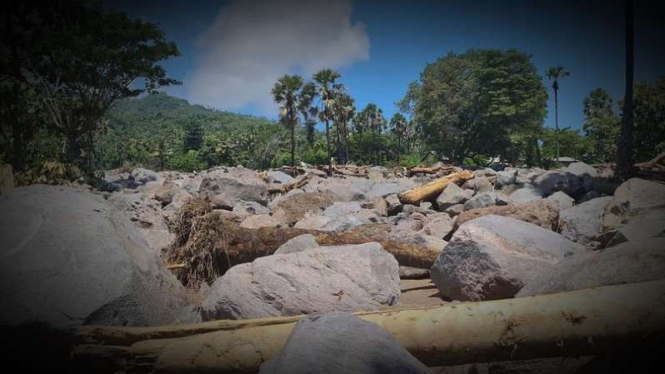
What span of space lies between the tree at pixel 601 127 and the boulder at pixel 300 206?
119 feet

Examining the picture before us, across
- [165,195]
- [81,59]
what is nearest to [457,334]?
[165,195]

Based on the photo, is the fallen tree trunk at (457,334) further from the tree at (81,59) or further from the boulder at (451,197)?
the tree at (81,59)

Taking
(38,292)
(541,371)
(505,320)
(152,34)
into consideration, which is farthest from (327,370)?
(152,34)

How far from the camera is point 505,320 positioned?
2.22 metres

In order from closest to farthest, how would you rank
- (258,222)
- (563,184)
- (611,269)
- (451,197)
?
(611,269)
(258,222)
(563,184)
(451,197)

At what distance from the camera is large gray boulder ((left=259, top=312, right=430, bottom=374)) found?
1.84 meters

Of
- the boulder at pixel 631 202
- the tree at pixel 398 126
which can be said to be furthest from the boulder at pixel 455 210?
the tree at pixel 398 126

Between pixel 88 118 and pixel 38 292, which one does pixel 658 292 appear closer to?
pixel 38 292

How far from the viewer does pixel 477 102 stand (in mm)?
38156

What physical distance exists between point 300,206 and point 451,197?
5411 mm

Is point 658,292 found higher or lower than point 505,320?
higher

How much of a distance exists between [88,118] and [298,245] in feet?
62.7

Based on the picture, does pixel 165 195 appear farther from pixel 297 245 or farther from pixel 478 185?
pixel 478 185

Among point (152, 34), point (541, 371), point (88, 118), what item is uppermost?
point (152, 34)
